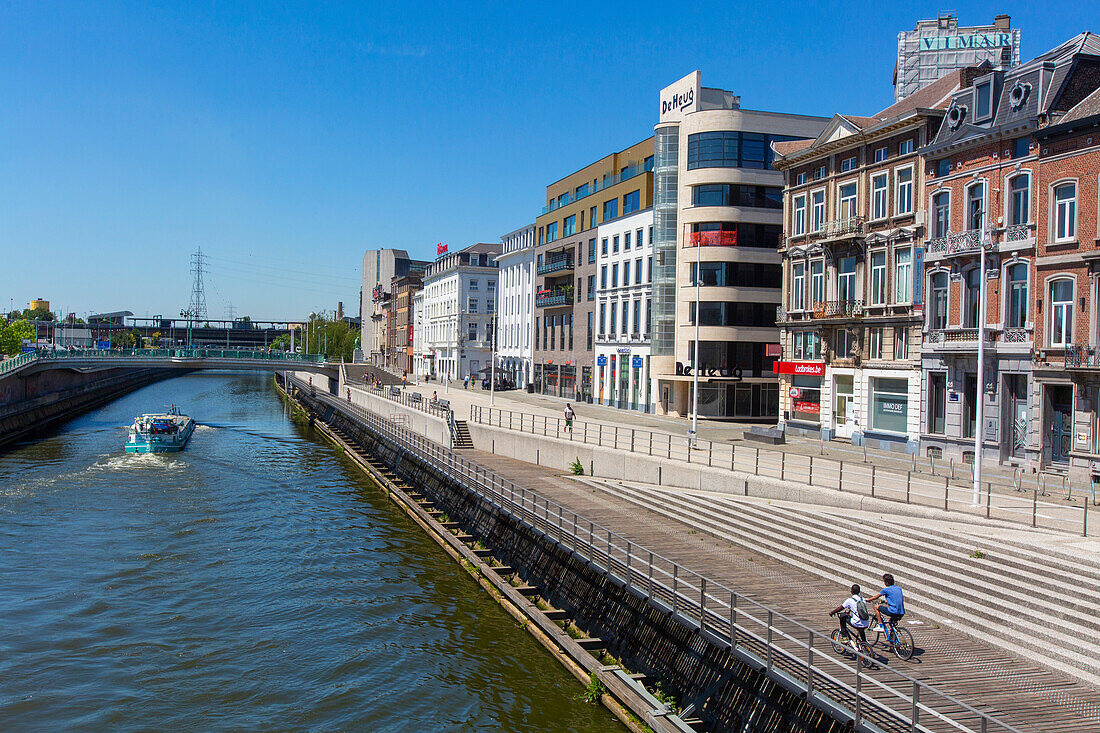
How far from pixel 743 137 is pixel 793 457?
27316 millimetres

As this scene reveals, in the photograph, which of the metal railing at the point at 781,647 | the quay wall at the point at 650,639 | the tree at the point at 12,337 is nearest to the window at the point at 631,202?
the quay wall at the point at 650,639

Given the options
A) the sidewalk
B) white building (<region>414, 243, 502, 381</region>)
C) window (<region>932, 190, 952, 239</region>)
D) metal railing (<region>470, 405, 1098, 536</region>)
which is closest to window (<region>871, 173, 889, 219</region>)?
window (<region>932, 190, 952, 239</region>)

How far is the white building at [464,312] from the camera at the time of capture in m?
109

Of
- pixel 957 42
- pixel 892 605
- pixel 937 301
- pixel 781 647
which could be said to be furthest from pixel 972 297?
pixel 957 42

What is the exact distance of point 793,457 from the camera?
1345 inches

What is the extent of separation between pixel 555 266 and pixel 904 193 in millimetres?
45515

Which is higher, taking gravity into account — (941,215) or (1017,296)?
(941,215)

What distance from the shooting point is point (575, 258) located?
7594cm

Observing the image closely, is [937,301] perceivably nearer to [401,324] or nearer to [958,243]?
[958,243]

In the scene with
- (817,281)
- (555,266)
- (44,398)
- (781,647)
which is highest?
(555,266)

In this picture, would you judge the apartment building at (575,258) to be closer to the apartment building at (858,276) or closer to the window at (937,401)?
the apartment building at (858,276)

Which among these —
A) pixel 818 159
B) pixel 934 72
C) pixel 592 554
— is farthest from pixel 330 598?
pixel 934 72

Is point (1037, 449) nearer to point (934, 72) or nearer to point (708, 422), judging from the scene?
point (708, 422)

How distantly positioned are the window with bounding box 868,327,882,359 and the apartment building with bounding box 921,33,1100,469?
10.6ft
